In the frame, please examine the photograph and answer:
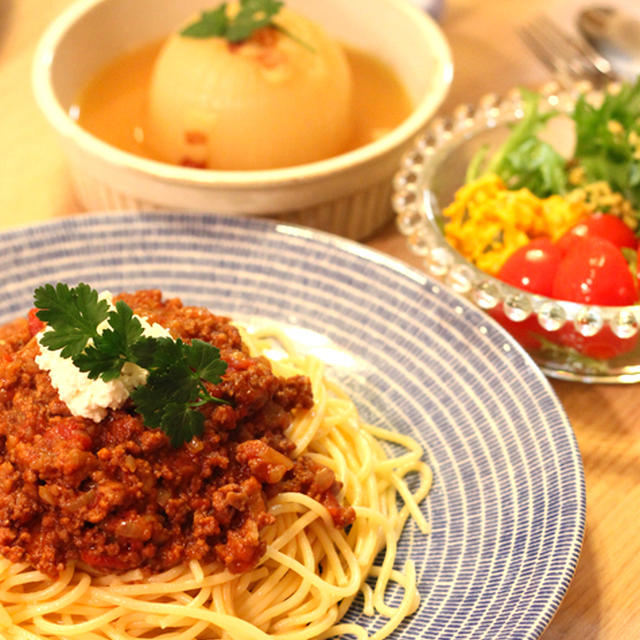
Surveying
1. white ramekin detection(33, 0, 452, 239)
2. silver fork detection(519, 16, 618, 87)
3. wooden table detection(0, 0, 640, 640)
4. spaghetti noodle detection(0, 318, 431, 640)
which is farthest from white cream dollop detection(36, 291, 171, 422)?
silver fork detection(519, 16, 618, 87)

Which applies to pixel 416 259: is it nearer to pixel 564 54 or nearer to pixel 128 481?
pixel 128 481

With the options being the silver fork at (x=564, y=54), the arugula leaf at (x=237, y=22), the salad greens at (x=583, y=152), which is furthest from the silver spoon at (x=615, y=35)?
the arugula leaf at (x=237, y=22)

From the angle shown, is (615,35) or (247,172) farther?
(615,35)

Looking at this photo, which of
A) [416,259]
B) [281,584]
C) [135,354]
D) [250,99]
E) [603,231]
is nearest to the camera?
[135,354]

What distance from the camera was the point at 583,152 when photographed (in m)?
4.04

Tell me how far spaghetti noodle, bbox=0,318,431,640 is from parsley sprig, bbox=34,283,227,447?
501 mm

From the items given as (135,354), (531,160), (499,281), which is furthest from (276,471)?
(531,160)

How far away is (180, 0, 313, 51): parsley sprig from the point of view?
399 centimetres

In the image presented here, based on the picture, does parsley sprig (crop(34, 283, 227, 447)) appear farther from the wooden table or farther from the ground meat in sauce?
the wooden table

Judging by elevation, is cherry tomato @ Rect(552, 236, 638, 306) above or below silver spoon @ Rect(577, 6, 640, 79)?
below

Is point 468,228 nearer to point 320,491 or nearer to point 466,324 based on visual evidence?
point 466,324

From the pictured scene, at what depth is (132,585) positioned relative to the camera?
8.68 feet

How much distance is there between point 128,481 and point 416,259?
2.10 metres

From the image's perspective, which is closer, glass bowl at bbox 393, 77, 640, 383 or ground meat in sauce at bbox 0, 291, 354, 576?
ground meat in sauce at bbox 0, 291, 354, 576
